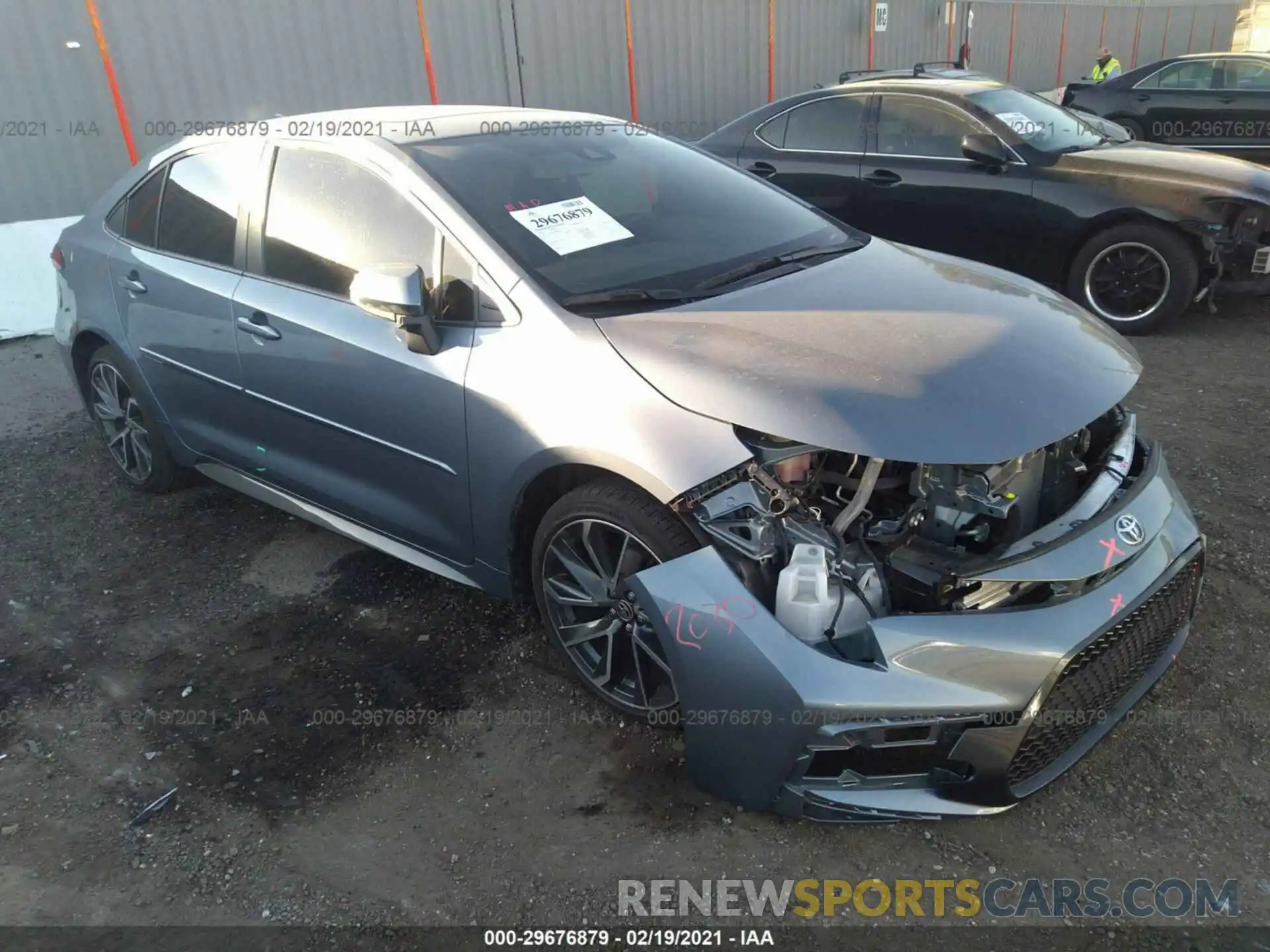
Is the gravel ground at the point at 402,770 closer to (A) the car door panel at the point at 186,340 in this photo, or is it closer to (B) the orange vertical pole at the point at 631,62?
(A) the car door panel at the point at 186,340

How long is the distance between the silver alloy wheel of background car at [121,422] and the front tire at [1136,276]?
17.7ft

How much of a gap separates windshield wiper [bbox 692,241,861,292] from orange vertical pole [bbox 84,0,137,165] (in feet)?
23.9

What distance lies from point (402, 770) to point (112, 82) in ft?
25.5

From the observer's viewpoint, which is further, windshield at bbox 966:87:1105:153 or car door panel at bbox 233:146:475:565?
windshield at bbox 966:87:1105:153

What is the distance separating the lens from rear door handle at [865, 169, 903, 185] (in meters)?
6.30

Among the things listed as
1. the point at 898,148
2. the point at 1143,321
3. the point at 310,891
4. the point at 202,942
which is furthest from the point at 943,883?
the point at 898,148

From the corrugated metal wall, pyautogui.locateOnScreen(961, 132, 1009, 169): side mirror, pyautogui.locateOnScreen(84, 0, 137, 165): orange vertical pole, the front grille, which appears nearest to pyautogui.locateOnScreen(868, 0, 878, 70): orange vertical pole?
the corrugated metal wall

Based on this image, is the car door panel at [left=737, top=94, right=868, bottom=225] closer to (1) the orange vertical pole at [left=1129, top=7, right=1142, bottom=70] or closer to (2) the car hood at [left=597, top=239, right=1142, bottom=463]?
(2) the car hood at [left=597, top=239, right=1142, bottom=463]

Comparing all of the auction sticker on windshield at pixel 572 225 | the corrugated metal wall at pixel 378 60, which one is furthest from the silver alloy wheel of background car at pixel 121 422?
the corrugated metal wall at pixel 378 60

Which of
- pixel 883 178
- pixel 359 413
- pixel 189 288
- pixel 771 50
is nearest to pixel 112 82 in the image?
pixel 189 288

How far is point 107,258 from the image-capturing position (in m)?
4.11

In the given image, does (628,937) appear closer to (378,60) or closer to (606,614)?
(606,614)

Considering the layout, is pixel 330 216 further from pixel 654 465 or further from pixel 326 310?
pixel 654 465

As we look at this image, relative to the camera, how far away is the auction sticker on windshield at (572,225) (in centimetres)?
288
